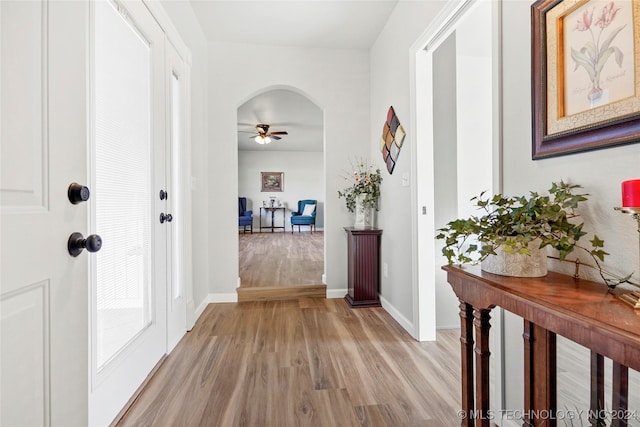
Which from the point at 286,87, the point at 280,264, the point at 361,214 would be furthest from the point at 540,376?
the point at 280,264

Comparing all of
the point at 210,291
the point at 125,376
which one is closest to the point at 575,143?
the point at 125,376

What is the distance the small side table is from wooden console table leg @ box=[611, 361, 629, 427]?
2.18m

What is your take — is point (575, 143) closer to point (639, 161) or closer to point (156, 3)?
point (639, 161)

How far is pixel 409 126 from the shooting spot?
2355mm

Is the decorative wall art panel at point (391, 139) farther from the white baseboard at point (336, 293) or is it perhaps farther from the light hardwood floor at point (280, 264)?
the light hardwood floor at point (280, 264)

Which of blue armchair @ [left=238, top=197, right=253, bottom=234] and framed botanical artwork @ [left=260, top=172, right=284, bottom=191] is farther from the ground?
framed botanical artwork @ [left=260, top=172, right=284, bottom=191]

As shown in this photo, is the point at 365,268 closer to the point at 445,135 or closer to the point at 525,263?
the point at 445,135

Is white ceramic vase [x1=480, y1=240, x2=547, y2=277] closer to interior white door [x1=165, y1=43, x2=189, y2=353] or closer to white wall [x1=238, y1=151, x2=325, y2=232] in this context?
interior white door [x1=165, y1=43, x2=189, y2=353]

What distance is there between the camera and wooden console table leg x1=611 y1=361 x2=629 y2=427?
29.6 inches

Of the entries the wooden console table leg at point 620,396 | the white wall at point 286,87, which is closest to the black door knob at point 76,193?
the wooden console table leg at point 620,396

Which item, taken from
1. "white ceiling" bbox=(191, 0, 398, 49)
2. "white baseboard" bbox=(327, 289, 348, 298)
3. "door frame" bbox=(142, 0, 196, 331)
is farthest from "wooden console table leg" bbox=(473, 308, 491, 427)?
"white ceiling" bbox=(191, 0, 398, 49)

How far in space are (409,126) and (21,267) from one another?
7.59 feet

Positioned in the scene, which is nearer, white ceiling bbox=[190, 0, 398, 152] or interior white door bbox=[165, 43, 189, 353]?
interior white door bbox=[165, 43, 189, 353]

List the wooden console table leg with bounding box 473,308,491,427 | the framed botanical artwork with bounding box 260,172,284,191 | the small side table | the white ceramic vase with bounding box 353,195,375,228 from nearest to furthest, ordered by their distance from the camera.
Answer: the wooden console table leg with bounding box 473,308,491,427 < the small side table < the white ceramic vase with bounding box 353,195,375,228 < the framed botanical artwork with bounding box 260,172,284,191
